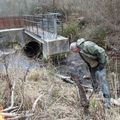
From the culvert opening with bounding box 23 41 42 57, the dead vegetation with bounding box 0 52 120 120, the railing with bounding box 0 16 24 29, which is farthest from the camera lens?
the railing with bounding box 0 16 24 29

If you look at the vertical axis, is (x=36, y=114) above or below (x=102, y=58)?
below

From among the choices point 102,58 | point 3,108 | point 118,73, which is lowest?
point 118,73

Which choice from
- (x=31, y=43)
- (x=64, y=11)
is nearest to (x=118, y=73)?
(x=31, y=43)

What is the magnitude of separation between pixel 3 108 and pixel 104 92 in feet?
8.48

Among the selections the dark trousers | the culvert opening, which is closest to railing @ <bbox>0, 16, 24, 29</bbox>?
the culvert opening

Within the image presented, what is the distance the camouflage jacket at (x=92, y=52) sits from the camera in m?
7.57

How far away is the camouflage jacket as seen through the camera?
7.57 meters

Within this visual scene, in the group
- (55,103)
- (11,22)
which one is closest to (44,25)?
(11,22)

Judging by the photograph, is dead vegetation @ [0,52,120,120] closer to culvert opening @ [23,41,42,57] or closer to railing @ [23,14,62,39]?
railing @ [23,14,62,39]

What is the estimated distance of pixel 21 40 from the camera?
17.7m

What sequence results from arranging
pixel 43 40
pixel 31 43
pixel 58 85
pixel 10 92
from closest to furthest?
pixel 10 92, pixel 58 85, pixel 43 40, pixel 31 43

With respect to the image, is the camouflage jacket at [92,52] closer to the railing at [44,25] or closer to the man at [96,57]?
the man at [96,57]

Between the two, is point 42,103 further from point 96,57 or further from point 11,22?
point 11,22

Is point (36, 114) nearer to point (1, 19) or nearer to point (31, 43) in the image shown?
point (31, 43)
